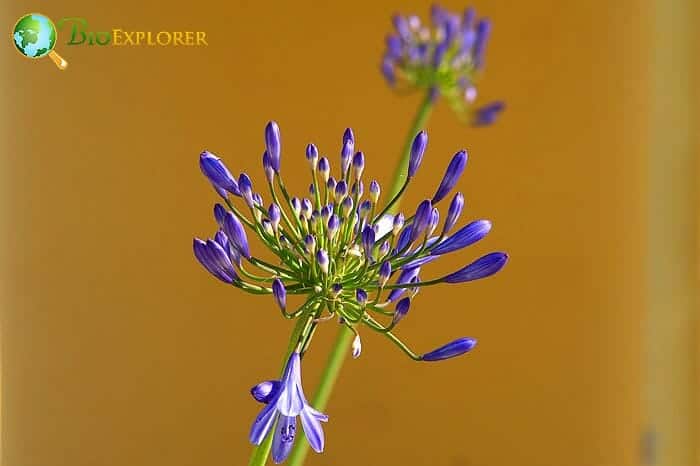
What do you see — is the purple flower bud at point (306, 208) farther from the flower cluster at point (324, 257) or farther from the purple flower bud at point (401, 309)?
the purple flower bud at point (401, 309)

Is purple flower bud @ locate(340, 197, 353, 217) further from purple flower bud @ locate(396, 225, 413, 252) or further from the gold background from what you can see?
the gold background

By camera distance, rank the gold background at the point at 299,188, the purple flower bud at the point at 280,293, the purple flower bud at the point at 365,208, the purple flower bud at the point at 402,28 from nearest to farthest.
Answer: the purple flower bud at the point at 280,293, the purple flower bud at the point at 365,208, the purple flower bud at the point at 402,28, the gold background at the point at 299,188

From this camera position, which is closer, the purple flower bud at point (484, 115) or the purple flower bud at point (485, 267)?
the purple flower bud at point (485, 267)

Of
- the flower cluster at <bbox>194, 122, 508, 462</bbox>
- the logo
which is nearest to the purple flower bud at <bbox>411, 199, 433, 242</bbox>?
the flower cluster at <bbox>194, 122, 508, 462</bbox>

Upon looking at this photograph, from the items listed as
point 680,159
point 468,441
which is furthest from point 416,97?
point 468,441

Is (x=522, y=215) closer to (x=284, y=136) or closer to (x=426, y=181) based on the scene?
(x=426, y=181)

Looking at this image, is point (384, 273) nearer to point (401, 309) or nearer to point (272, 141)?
point (401, 309)

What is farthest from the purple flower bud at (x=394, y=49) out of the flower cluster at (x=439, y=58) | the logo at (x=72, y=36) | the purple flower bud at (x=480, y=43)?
the logo at (x=72, y=36)
